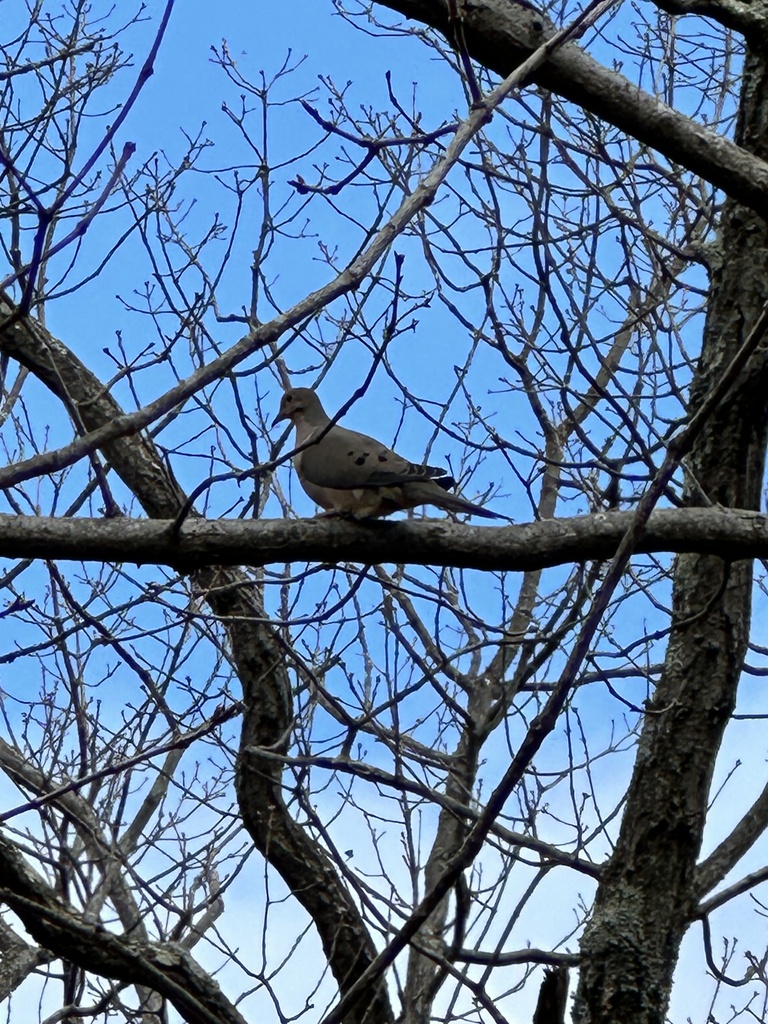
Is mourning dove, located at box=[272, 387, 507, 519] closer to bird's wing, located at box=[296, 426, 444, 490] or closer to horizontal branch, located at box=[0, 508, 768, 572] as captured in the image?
bird's wing, located at box=[296, 426, 444, 490]

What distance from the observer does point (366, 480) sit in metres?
3.71

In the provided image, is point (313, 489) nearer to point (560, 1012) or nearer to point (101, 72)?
point (560, 1012)

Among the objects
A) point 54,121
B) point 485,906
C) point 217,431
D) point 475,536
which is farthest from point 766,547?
point 54,121

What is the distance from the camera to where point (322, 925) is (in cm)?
491

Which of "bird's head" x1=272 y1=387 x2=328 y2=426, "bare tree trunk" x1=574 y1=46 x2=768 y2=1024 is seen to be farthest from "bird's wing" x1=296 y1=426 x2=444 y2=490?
"bird's head" x1=272 y1=387 x2=328 y2=426

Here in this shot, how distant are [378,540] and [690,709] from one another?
4.41 feet

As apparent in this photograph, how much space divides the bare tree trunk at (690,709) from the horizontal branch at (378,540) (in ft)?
1.00

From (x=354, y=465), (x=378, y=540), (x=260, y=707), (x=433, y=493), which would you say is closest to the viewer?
(x=378, y=540)

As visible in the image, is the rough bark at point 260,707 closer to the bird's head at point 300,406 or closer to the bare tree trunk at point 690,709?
the bird's head at point 300,406

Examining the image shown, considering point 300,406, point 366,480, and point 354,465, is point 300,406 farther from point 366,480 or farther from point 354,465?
point 366,480

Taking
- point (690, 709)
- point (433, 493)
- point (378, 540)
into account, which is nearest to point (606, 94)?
point (433, 493)

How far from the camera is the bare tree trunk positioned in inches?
152

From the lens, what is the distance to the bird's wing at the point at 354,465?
372cm

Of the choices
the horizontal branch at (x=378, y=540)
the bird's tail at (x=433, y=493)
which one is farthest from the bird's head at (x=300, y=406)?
the horizontal branch at (x=378, y=540)
